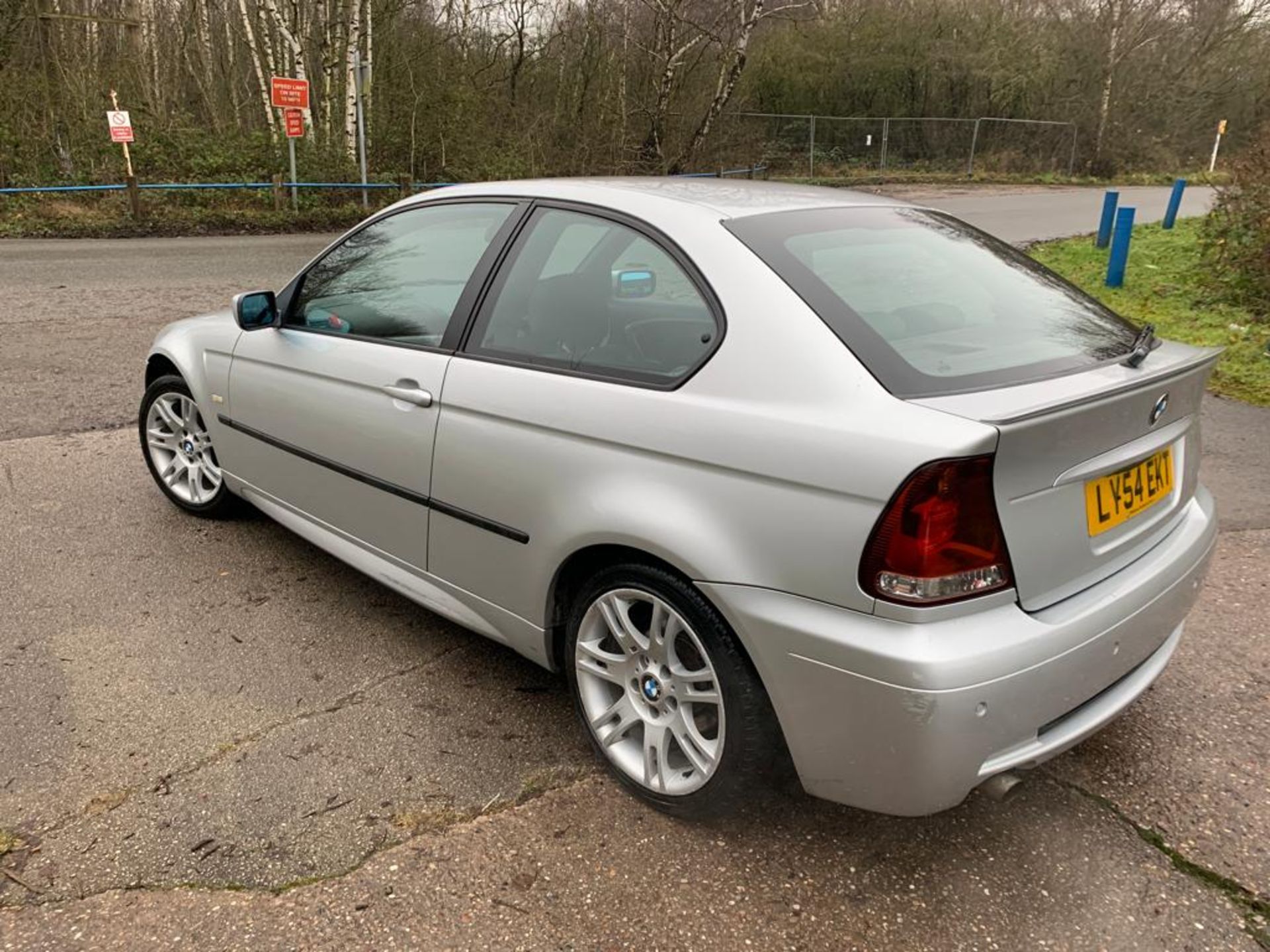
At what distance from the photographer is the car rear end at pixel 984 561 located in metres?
1.89

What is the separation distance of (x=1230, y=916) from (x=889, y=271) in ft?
5.75

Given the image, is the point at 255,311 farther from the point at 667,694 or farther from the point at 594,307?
the point at 667,694

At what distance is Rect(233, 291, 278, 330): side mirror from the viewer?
3.52 m

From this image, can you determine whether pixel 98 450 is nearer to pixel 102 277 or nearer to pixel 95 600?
pixel 95 600

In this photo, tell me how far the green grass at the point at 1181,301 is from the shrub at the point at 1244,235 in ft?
0.48

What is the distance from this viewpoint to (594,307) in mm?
2635

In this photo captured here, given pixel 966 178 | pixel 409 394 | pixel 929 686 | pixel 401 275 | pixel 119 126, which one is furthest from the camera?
pixel 966 178

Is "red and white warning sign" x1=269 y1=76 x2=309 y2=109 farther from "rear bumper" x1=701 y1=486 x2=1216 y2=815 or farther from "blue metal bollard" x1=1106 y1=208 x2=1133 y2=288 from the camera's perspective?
"rear bumper" x1=701 y1=486 x2=1216 y2=815

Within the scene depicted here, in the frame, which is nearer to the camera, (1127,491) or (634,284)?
(1127,491)

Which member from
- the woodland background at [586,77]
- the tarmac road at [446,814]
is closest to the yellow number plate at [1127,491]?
the tarmac road at [446,814]

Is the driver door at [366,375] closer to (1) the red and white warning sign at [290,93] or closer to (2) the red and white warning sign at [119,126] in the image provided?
(2) the red and white warning sign at [119,126]

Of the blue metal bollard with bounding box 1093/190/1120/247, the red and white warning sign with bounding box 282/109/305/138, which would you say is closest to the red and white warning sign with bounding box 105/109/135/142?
the red and white warning sign with bounding box 282/109/305/138

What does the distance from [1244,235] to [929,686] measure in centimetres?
944

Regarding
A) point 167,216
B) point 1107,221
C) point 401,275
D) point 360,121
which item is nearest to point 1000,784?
point 401,275
